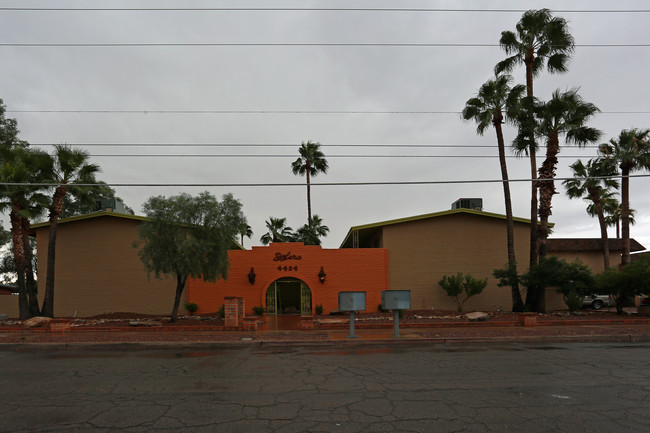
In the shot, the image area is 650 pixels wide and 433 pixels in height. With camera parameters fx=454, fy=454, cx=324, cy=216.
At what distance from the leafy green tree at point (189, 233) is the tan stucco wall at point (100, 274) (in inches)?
220

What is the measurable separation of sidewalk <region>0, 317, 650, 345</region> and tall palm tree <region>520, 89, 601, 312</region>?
243 inches

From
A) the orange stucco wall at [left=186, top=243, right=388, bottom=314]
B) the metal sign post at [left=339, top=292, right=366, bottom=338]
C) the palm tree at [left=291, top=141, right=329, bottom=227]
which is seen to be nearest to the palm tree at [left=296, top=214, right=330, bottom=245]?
the palm tree at [left=291, top=141, right=329, bottom=227]

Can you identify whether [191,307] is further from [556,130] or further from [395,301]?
[556,130]

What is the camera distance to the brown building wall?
24.8 metres

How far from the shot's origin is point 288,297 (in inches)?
1043

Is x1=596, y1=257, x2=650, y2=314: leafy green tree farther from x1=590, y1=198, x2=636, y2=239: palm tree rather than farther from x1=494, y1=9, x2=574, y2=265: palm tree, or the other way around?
x1=590, y1=198, x2=636, y2=239: palm tree

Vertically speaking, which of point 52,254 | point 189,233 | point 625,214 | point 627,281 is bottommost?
point 627,281

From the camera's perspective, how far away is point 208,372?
9.27 metres

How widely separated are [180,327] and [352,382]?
10953mm

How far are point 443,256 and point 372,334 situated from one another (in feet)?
35.0

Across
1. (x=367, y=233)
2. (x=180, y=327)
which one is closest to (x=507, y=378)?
(x=180, y=327)

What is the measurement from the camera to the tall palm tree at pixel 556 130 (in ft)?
72.5

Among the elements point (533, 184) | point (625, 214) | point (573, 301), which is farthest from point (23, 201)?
point (625, 214)

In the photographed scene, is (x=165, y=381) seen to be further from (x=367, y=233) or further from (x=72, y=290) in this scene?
(x=367, y=233)
